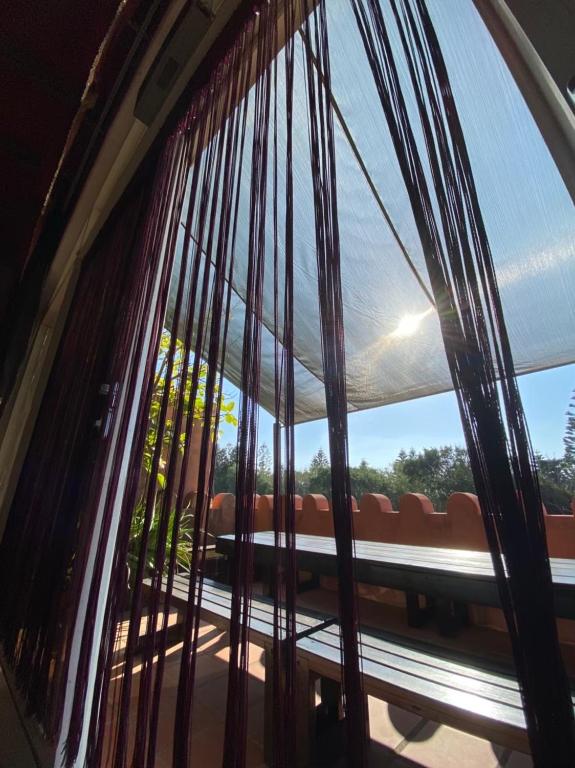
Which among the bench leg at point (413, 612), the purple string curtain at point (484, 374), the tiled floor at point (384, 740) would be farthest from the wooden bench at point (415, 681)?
the bench leg at point (413, 612)

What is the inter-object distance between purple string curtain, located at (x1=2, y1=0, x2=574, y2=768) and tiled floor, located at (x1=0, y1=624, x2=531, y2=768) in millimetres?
132

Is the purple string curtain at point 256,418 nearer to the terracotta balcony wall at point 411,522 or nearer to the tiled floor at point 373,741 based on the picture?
the tiled floor at point 373,741

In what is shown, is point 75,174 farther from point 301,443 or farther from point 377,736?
point 377,736

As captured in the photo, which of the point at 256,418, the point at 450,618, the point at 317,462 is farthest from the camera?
the point at 450,618

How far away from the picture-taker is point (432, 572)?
1.53m

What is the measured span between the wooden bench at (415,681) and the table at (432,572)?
25 centimetres

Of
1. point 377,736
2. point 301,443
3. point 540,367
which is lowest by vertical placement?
point 377,736

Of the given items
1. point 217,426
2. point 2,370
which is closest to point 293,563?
point 217,426

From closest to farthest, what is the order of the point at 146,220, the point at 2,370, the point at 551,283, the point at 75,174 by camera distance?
the point at 146,220
the point at 551,283
the point at 75,174
the point at 2,370

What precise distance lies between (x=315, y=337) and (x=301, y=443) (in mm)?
1937

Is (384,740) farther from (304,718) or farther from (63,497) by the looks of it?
(63,497)

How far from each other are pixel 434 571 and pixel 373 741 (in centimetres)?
67

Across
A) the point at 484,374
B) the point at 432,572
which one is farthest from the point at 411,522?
Answer: the point at 484,374

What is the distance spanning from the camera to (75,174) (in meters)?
2.16
